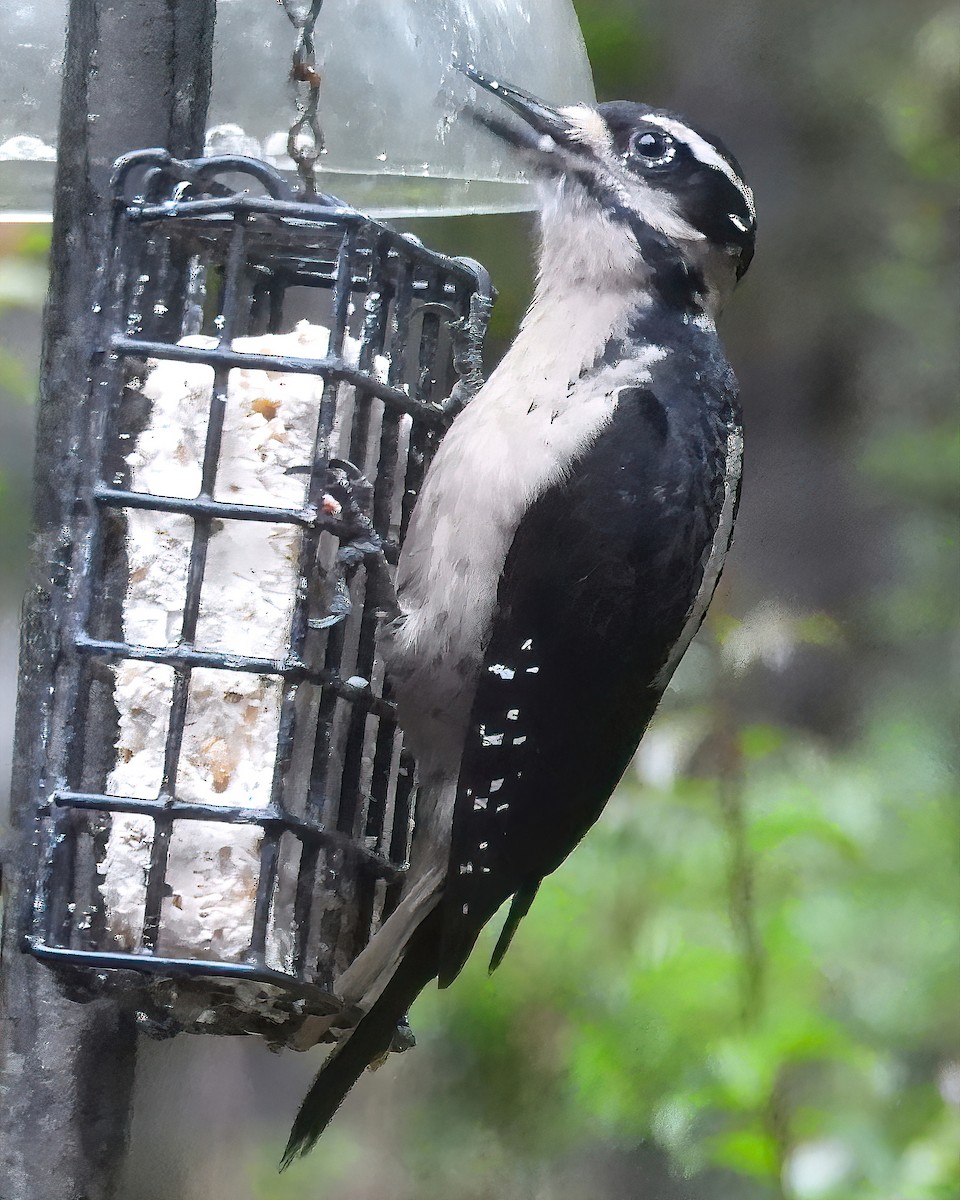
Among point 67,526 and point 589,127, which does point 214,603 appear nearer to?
point 67,526

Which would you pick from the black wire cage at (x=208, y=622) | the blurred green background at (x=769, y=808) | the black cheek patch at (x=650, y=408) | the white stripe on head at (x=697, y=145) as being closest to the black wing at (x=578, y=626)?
the black cheek patch at (x=650, y=408)

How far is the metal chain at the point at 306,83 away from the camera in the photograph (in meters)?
1.27

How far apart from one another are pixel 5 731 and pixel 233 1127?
734 mm

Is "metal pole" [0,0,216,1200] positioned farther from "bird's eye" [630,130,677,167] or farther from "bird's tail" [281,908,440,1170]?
"bird's eye" [630,130,677,167]

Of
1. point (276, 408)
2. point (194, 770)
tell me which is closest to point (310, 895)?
point (194, 770)

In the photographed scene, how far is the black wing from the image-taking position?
146cm

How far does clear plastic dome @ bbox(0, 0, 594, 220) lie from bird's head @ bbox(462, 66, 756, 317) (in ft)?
0.16

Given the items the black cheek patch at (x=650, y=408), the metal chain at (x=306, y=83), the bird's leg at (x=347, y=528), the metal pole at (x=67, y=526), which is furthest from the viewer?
the black cheek patch at (x=650, y=408)

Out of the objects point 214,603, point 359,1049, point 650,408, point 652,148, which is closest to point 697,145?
point 652,148

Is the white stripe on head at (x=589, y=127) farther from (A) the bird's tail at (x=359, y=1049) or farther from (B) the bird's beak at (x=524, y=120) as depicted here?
(A) the bird's tail at (x=359, y=1049)

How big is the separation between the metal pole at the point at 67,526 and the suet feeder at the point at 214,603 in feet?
0.07

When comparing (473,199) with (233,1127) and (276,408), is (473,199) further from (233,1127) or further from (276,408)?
(233,1127)

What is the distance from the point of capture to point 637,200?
1577mm

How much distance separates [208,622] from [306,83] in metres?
0.53
